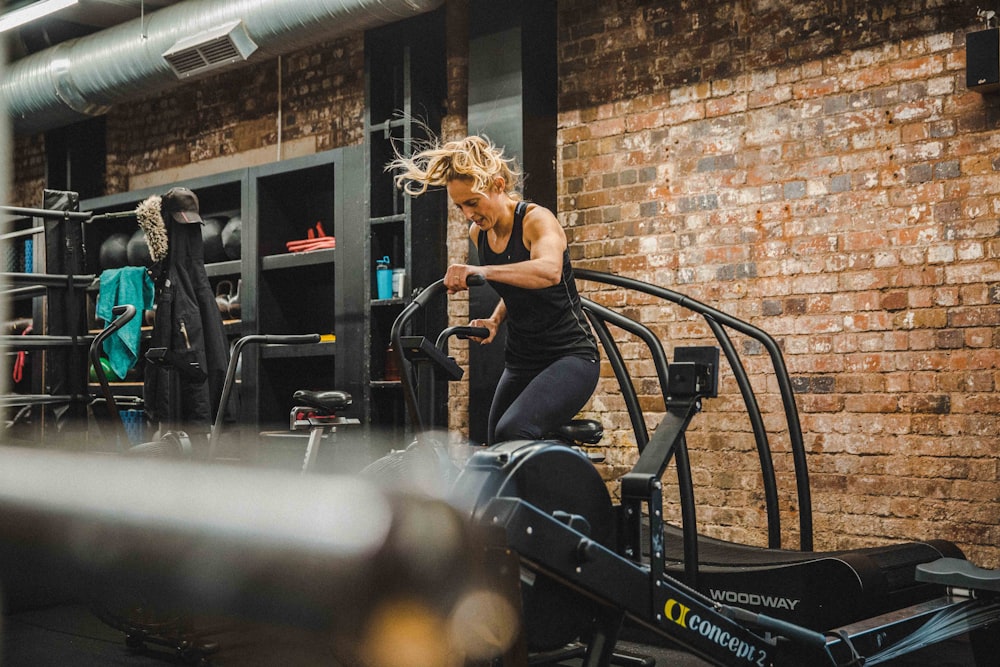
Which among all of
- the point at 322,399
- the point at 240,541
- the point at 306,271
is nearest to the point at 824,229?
the point at 322,399

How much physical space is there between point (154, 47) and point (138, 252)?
147cm

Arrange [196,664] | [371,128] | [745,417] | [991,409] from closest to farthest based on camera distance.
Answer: [196,664] → [991,409] → [745,417] → [371,128]

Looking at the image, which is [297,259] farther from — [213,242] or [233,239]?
[213,242]

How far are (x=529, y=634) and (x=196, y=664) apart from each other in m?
1.63

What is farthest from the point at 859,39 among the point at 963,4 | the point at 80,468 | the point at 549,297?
the point at 80,468

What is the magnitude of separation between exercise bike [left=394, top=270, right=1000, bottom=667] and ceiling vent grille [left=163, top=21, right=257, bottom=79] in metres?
3.18

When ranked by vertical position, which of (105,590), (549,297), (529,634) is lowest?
(529,634)

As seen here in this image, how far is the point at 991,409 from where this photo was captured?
3803mm

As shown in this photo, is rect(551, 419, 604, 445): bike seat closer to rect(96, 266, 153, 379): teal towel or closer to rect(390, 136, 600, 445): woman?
rect(390, 136, 600, 445): woman

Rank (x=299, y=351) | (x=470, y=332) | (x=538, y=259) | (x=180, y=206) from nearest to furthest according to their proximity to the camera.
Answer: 1. (x=538, y=259)
2. (x=470, y=332)
3. (x=180, y=206)
4. (x=299, y=351)

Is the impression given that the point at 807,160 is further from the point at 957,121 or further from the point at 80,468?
the point at 80,468

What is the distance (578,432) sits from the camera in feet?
10.0

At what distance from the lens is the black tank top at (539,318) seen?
3004 millimetres

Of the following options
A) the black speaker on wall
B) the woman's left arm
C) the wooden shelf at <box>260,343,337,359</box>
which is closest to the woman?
the woman's left arm
